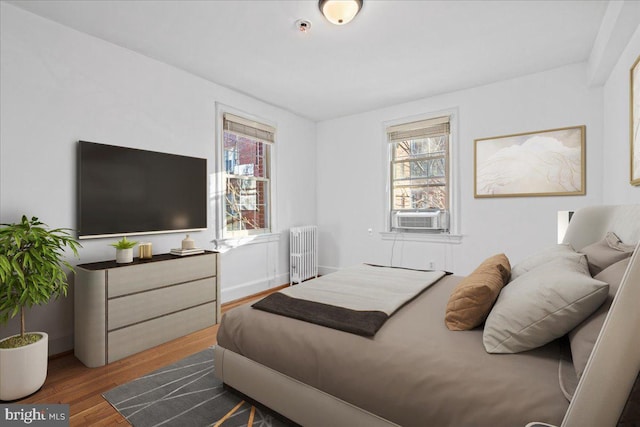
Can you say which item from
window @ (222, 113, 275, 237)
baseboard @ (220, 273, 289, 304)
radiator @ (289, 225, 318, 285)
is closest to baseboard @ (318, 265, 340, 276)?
radiator @ (289, 225, 318, 285)

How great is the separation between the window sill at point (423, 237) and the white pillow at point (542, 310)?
2.84 metres

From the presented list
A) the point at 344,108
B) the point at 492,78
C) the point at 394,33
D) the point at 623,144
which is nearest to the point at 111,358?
the point at 394,33

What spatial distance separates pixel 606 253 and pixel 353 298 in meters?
1.35

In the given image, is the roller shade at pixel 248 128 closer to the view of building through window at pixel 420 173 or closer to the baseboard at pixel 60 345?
the view of building through window at pixel 420 173

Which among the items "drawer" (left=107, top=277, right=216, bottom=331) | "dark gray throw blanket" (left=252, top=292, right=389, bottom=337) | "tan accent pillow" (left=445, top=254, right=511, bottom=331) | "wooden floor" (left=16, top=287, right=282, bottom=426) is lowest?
"wooden floor" (left=16, top=287, right=282, bottom=426)

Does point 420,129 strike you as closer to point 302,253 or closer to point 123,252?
point 302,253

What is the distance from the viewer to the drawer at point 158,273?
8.04 feet

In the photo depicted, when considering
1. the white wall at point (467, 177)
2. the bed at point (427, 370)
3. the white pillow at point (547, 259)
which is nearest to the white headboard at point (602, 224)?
the bed at point (427, 370)

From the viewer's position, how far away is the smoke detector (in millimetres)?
2529

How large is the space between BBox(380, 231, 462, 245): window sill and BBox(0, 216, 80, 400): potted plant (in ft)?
12.4

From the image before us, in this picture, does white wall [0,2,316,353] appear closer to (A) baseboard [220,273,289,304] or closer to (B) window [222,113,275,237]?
(A) baseboard [220,273,289,304]

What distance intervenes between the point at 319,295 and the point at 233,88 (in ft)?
9.82

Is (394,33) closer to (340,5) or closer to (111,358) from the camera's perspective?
(340,5)

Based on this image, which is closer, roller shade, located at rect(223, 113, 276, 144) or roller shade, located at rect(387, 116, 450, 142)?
roller shade, located at rect(223, 113, 276, 144)
